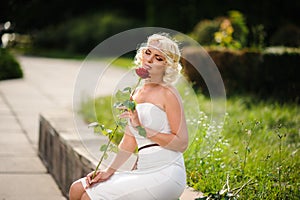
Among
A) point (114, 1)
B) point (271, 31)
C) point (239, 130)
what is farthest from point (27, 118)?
point (114, 1)

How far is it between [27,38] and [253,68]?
1780cm

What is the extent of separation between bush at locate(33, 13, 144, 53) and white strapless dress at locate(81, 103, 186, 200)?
18.6 m

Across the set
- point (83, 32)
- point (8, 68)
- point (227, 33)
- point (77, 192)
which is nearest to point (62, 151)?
point (77, 192)

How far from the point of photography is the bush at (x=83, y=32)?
21.4 meters

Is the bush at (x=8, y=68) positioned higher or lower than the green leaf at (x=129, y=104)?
lower

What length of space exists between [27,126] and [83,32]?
15530mm

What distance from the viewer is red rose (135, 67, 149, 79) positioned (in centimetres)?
231

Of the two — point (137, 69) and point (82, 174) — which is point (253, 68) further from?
point (137, 69)

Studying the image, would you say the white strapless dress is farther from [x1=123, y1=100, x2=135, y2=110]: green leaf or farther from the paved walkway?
the paved walkway

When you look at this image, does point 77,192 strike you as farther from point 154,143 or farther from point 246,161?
point 246,161

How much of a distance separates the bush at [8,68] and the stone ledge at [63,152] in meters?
5.52

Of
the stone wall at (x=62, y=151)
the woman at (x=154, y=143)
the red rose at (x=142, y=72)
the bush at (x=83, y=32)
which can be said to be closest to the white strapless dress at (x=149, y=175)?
the woman at (x=154, y=143)

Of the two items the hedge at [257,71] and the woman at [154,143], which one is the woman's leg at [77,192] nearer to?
the woman at [154,143]

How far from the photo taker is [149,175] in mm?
2309
